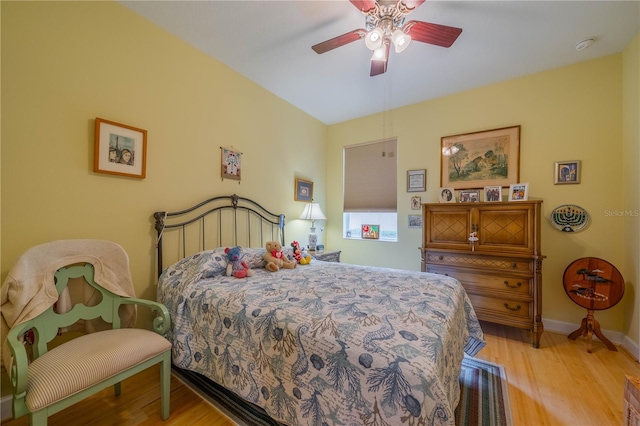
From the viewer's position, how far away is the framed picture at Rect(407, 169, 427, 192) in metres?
3.27

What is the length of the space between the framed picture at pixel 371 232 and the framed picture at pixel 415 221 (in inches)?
21.0

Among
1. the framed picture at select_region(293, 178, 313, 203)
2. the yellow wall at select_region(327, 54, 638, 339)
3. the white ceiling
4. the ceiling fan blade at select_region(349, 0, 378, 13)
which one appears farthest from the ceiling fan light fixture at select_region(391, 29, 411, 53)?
the framed picture at select_region(293, 178, 313, 203)

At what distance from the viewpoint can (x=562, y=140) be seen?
2.54m

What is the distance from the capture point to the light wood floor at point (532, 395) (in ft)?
4.66

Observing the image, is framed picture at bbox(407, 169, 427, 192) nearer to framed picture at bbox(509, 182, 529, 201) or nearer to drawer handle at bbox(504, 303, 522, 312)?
framed picture at bbox(509, 182, 529, 201)

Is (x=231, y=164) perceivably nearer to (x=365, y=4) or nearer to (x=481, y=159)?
(x=365, y=4)

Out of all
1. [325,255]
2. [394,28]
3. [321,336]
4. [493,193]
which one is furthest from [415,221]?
[321,336]

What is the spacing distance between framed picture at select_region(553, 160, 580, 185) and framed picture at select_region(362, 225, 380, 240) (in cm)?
208

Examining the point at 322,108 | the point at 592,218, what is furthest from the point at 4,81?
the point at 592,218

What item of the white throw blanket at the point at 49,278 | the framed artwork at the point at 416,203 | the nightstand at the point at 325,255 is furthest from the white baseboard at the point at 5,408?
the framed artwork at the point at 416,203

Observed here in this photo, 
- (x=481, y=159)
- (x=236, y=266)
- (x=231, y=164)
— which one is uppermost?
(x=481, y=159)

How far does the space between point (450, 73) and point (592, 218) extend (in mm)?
2068

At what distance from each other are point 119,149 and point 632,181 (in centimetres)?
432

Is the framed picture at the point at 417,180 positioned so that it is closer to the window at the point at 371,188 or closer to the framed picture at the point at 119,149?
the window at the point at 371,188
